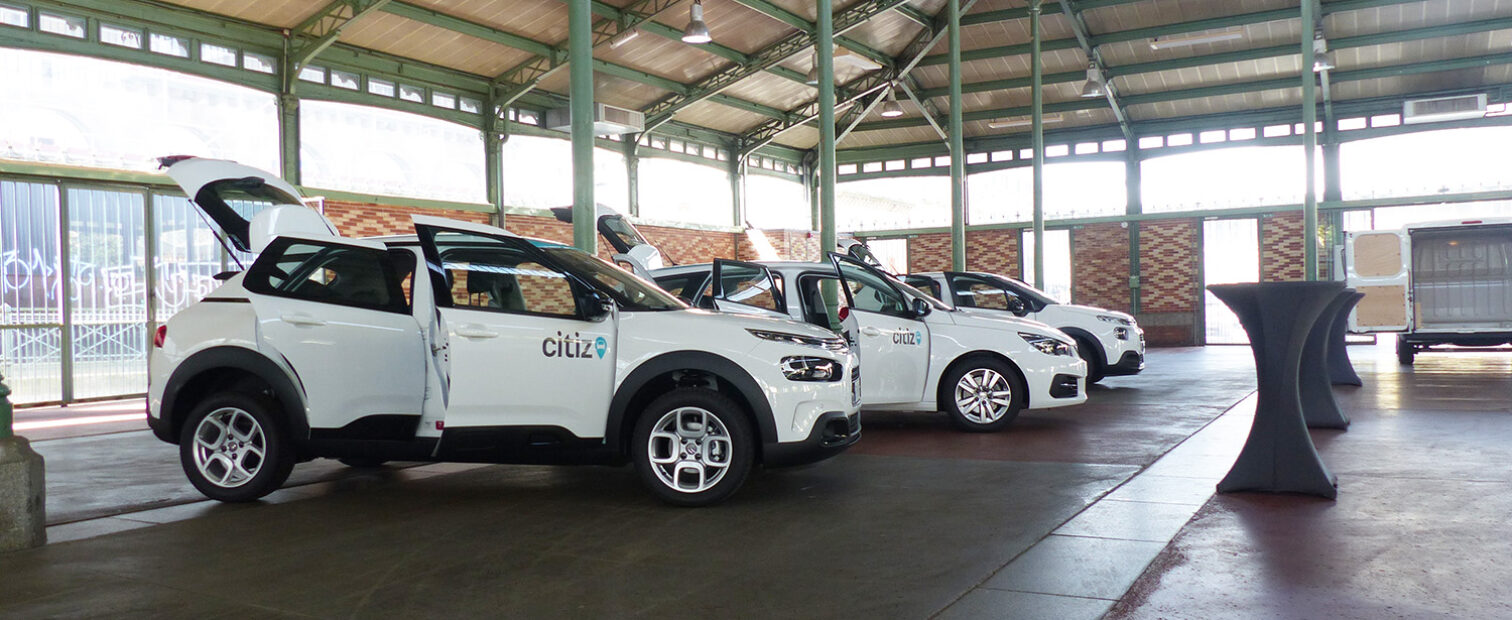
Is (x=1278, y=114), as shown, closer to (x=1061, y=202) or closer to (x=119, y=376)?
(x=1061, y=202)

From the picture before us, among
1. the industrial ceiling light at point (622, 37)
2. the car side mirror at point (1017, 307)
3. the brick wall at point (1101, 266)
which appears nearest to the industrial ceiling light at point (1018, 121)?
the brick wall at point (1101, 266)

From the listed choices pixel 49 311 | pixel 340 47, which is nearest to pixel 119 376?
pixel 49 311

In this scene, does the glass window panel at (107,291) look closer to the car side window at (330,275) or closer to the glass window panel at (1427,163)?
the car side window at (330,275)

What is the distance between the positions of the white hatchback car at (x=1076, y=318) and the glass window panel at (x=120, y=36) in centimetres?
1074

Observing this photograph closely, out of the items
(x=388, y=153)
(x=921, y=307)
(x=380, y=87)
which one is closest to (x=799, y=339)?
→ (x=921, y=307)

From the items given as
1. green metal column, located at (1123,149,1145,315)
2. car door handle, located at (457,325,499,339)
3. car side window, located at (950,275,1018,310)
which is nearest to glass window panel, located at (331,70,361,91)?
car side window, located at (950,275,1018,310)

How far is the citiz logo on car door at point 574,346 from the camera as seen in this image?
5590 millimetres

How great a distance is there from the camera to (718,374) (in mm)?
5578

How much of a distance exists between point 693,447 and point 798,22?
51.9 feet

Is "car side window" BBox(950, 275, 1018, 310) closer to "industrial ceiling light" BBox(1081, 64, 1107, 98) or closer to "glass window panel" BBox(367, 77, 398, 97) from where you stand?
"glass window panel" BBox(367, 77, 398, 97)

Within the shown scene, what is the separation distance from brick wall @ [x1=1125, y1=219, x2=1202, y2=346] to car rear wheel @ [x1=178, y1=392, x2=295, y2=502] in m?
23.3

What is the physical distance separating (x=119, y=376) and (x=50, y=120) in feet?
11.3

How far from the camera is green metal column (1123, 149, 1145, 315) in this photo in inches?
1026

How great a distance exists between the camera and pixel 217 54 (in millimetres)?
14680
